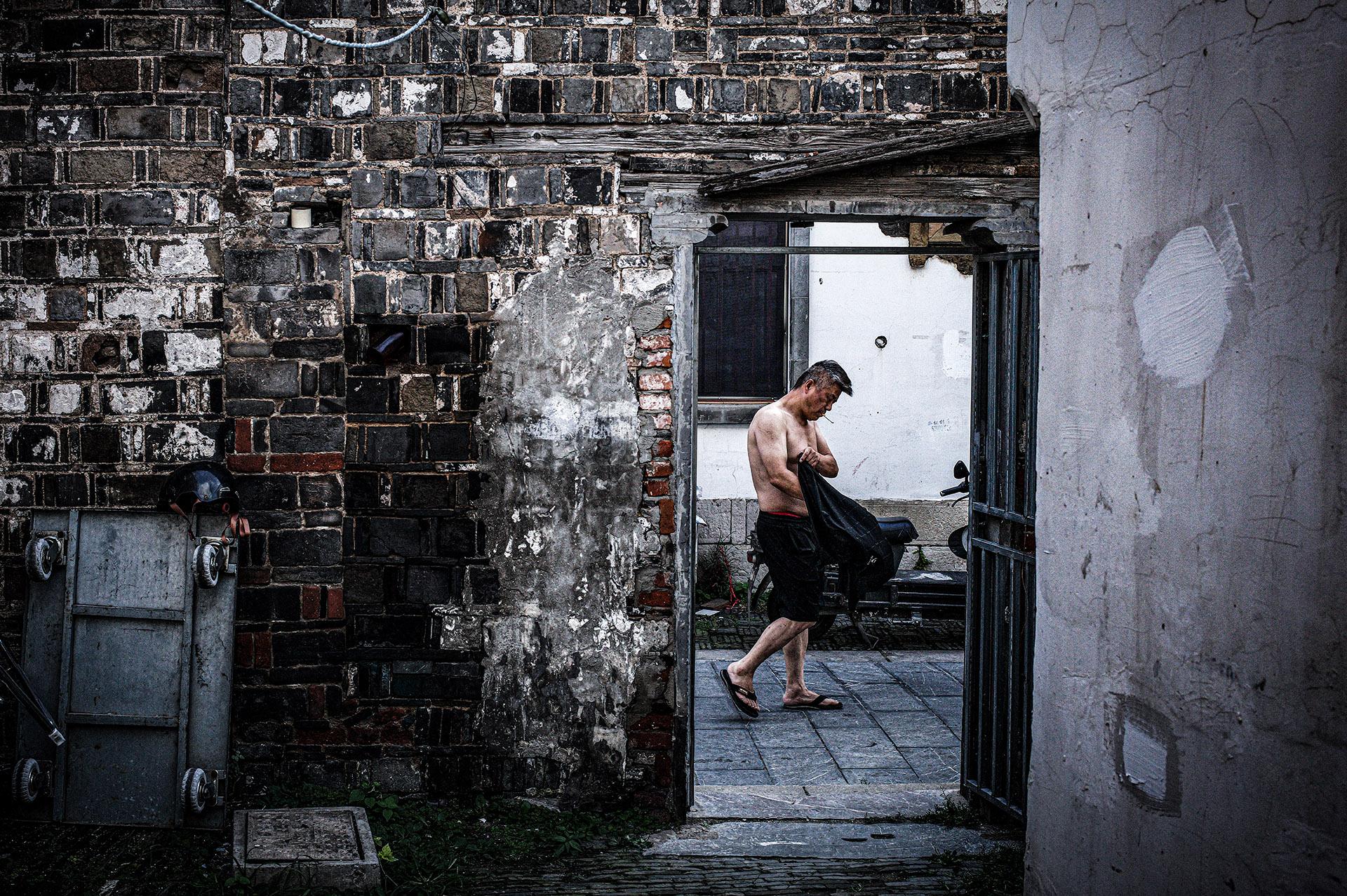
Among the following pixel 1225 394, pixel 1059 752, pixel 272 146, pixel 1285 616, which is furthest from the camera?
pixel 272 146

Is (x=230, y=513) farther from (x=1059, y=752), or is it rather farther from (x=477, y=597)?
(x=1059, y=752)

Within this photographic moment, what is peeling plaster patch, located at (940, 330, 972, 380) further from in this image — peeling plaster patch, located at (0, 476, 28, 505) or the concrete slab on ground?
peeling plaster patch, located at (0, 476, 28, 505)

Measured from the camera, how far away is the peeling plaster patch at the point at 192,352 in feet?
15.0

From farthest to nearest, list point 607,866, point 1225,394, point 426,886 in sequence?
1. point 607,866
2. point 426,886
3. point 1225,394

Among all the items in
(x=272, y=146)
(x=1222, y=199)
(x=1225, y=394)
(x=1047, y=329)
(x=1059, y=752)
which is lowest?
(x=1059, y=752)

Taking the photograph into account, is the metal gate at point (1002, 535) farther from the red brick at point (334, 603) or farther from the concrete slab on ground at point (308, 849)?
the red brick at point (334, 603)

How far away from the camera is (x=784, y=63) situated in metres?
4.44

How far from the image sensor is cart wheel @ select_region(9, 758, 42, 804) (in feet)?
14.2

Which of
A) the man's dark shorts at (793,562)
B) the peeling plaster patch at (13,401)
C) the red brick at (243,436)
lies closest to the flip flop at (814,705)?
the man's dark shorts at (793,562)

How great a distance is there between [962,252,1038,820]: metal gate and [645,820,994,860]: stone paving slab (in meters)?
0.30

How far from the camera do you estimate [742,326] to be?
9750mm

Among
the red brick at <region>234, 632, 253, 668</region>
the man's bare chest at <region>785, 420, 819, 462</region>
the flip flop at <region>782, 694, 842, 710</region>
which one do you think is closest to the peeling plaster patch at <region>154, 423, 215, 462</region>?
the red brick at <region>234, 632, 253, 668</region>

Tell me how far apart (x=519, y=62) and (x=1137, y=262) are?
293 centimetres

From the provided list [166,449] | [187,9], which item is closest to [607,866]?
[166,449]
